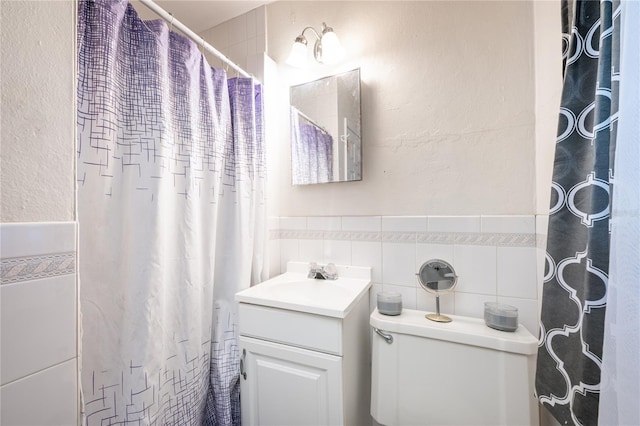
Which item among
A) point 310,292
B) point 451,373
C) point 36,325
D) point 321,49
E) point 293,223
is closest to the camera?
point 36,325

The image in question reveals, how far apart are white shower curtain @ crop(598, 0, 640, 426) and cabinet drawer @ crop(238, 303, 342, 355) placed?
628mm

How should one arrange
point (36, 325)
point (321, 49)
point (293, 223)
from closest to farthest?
point (36, 325) → point (321, 49) → point (293, 223)

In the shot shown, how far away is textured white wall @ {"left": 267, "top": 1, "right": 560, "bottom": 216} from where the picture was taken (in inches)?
39.1

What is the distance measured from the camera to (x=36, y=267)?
0.54 metres

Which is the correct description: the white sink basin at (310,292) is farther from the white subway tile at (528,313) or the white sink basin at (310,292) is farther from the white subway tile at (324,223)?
the white subway tile at (528,313)

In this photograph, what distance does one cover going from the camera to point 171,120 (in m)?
0.95

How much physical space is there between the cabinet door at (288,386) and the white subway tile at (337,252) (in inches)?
19.4

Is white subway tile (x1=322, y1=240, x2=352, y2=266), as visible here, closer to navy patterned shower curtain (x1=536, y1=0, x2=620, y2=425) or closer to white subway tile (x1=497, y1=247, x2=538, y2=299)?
white subway tile (x1=497, y1=247, x2=538, y2=299)

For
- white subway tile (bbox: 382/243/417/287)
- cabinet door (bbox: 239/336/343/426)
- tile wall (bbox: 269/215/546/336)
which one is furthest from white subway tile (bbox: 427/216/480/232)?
cabinet door (bbox: 239/336/343/426)

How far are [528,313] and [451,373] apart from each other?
1.34ft

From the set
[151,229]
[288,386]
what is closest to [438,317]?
[288,386]

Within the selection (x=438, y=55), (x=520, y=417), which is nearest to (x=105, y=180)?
(x=438, y=55)

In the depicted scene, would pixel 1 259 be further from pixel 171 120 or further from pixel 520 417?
pixel 520 417

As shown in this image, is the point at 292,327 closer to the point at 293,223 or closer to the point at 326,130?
the point at 293,223
